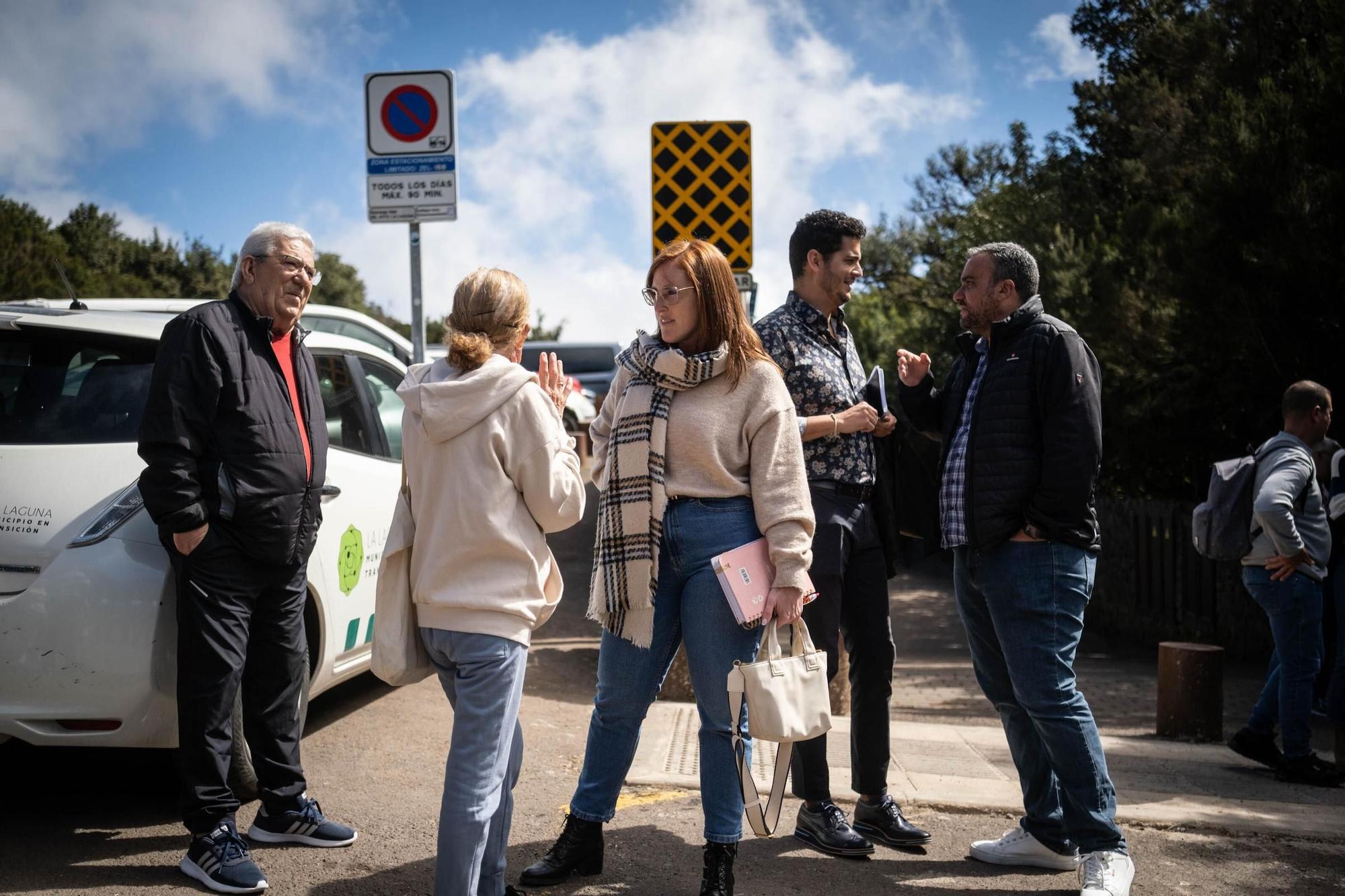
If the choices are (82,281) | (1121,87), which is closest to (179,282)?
(82,281)

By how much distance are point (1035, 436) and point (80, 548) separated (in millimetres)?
3059

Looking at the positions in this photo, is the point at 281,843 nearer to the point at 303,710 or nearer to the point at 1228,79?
the point at 303,710

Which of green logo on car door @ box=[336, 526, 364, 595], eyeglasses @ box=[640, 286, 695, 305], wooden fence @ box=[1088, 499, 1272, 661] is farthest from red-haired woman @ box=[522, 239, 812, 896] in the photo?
wooden fence @ box=[1088, 499, 1272, 661]

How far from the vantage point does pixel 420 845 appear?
13.3 feet

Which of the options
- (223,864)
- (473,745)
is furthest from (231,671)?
(473,745)

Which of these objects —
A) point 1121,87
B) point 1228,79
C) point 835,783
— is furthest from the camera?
point 1121,87

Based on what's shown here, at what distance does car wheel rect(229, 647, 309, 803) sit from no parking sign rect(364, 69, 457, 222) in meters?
3.07

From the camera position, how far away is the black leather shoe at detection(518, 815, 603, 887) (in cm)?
375

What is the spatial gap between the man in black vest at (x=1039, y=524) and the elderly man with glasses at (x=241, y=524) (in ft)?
7.26

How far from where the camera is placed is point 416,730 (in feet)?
18.0

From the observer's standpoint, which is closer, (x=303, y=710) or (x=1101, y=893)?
(x=1101, y=893)

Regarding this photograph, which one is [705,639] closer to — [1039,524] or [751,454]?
[751,454]

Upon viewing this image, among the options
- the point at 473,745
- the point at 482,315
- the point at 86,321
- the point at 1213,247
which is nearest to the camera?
the point at 473,745

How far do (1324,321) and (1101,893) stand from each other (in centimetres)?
671
